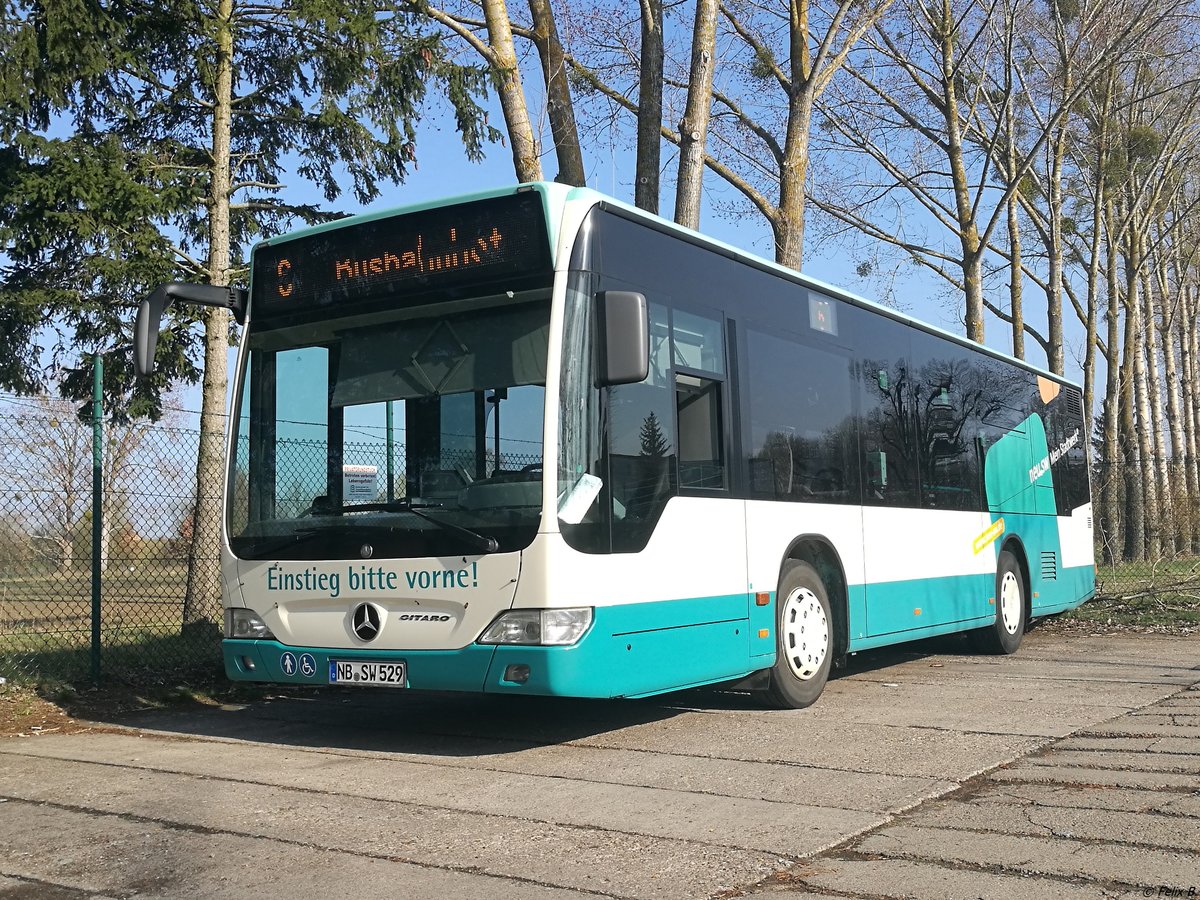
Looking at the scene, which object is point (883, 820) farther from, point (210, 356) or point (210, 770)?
point (210, 356)

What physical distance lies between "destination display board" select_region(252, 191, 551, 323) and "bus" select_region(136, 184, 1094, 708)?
1 cm

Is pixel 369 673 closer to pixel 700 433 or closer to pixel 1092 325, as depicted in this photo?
pixel 700 433

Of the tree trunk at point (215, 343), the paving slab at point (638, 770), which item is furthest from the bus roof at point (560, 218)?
the tree trunk at point (215, 343)

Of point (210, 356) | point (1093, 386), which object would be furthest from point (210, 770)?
point (1093, 386)

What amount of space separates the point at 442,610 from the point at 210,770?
149 cm

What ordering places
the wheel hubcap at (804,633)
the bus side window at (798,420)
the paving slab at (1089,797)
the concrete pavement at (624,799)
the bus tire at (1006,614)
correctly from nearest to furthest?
1. the concrete pavement at (624,799)
2. the paving slab at (1089,797)
3. the bus side window at (798,420)
4. the wheel hubcap at (804,633)
5. the bus tire at (1006,614)

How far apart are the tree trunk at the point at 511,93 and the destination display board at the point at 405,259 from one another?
7113mm

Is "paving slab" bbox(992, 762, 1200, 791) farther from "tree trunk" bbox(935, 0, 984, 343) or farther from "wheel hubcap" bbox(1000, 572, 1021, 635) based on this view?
"tree trunk" bbox(935, 0, 984, 343)

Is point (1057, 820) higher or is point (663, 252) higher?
point (663, 252)

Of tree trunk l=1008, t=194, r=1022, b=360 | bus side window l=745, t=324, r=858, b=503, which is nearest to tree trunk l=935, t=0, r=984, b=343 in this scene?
tree trunk l=1008, t=194, r=1022, b=360

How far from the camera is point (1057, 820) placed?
5.21 m

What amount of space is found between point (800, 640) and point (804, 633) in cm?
6

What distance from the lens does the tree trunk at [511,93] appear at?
581 inches

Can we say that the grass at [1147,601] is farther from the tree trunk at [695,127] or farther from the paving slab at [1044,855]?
the paving slab at [1044,855]
